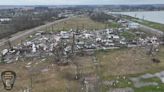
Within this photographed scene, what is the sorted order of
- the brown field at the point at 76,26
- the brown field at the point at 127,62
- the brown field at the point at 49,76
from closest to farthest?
the brown field at the point at 49,76 < the brown field at the point at 127,62 < the brown field at the point at 76,26

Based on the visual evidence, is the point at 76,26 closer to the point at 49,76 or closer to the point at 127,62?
the point at 127,62

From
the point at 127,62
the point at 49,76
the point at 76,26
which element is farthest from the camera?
the point at 76,26

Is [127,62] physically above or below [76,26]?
above

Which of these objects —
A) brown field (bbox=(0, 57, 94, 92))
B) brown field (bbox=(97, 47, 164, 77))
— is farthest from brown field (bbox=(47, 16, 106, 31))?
brown field (bbox=(0, 57, 94, 92))

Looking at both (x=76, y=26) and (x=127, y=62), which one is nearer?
(x=127, y=62)

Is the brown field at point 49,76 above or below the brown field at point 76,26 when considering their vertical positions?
above

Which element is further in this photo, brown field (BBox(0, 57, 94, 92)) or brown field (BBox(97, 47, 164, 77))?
brown field (BBox(97, 47, 164, 77))

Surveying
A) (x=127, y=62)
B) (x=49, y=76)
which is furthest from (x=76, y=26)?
(x=49, y=76)

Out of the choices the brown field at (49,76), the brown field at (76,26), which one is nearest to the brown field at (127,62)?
the brown field at (49,76)

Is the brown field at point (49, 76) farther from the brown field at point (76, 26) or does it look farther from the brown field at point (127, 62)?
the brown field at point (76, 26)

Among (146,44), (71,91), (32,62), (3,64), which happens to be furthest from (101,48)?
(71,91)

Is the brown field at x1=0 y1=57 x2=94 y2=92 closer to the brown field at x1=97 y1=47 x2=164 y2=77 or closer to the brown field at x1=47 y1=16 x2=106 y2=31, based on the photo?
the brown field at x1=97 y1=47 x2=164 y2=77

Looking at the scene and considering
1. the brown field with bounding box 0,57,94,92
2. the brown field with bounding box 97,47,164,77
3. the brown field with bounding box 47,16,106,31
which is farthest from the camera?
the brown field with bounding box 47,16,106,31
